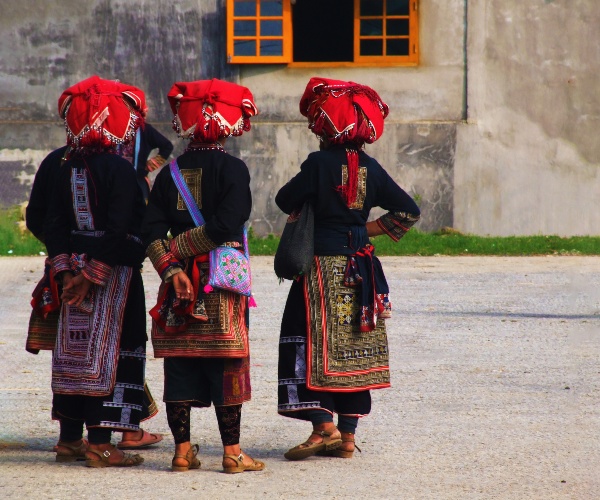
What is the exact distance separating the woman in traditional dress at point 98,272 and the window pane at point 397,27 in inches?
430

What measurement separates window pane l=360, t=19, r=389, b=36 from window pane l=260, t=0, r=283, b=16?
3.92 feet

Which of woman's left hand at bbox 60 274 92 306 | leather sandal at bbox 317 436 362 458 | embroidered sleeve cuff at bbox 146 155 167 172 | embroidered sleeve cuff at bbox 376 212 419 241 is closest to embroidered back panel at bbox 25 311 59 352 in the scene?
woman's left hand at bbox 60 274 92 306

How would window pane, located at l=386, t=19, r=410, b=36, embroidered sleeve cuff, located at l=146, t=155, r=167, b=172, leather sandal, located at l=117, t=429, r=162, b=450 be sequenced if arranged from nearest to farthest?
1. leather sandal, located at l=117, t=429, r=162, b=450
2. embroidered sleeve cuff, located at l=146, t=155, r=167, b=172
3. window pane, located at l=386, t=19, r=410, b=36

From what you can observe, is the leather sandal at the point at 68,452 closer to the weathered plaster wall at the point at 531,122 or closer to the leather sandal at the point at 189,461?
the leather sandal at the point at 189,461

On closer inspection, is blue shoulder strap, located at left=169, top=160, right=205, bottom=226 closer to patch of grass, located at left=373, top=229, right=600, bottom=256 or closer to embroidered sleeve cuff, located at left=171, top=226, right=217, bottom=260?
embroidered sleeve cuff, located at left=171, top=226, right=217, bottom=260

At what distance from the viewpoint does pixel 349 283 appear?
540cm

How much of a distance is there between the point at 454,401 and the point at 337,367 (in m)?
1.46

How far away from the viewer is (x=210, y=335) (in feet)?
16.5

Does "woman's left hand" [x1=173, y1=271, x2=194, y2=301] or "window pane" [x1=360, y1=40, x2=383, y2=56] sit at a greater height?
"window pane" [x1=360, y1=40, x2=383, y2=56]

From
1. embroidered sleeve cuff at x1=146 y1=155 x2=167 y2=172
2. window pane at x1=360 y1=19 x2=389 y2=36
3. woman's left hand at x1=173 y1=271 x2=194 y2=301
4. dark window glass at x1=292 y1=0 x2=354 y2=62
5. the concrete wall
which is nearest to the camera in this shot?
woman's left hand at x1=173 y1=271 x2=194 y2=301

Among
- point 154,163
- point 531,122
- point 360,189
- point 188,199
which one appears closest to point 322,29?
A: point 531,122

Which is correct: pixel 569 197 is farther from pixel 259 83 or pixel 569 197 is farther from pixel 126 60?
pixel 126 60

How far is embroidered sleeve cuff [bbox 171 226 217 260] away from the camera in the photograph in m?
5.02

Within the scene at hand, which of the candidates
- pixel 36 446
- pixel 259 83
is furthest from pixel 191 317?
pixel 259 83
